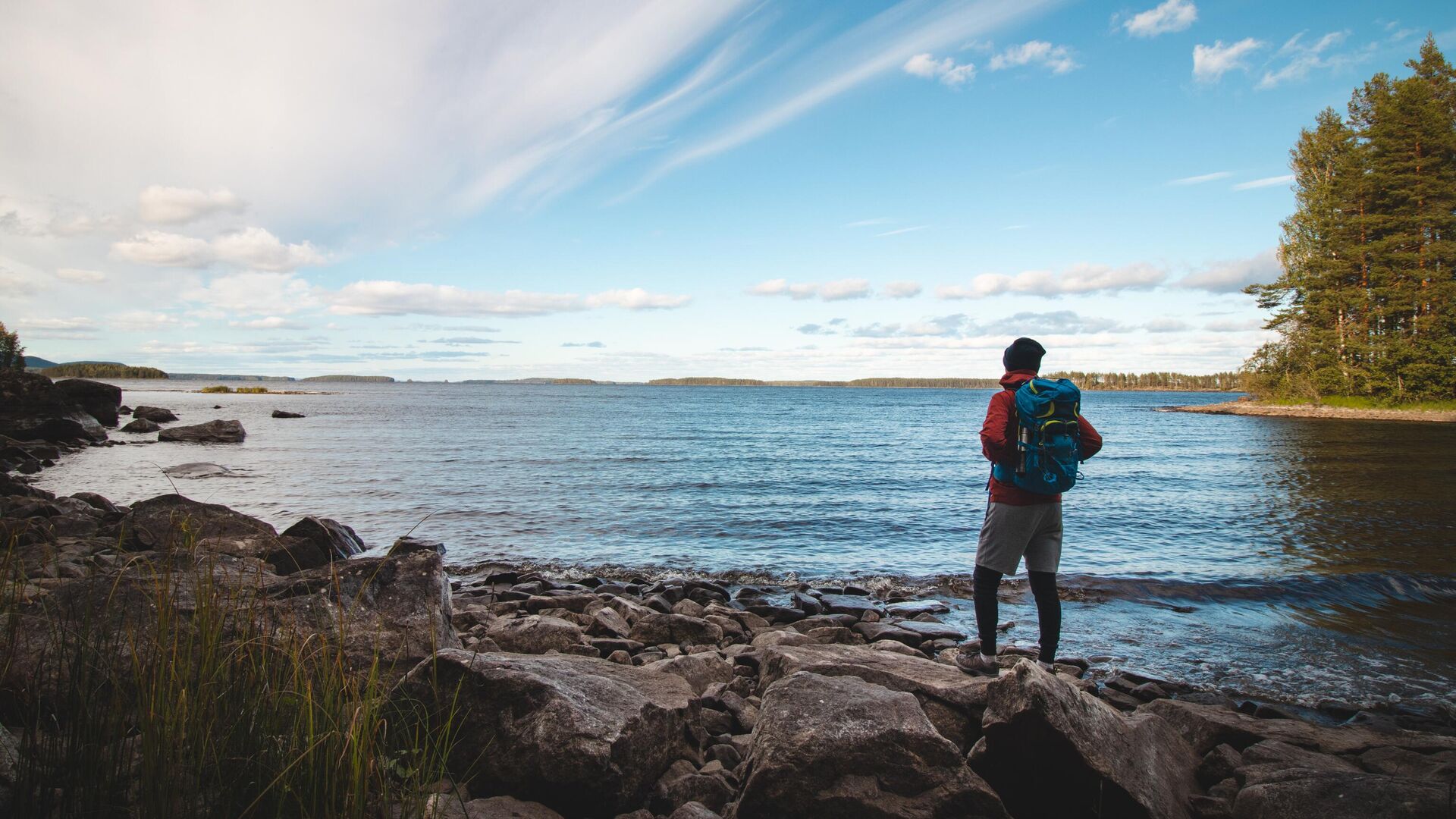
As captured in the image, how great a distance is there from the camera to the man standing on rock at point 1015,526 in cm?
635

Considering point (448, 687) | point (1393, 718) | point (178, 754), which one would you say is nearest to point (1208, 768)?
point (1393, 718)

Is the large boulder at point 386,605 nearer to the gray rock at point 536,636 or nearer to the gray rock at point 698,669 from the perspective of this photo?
the gray rock at point 536,636

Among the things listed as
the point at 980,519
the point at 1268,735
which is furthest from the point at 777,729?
the point at 980,519

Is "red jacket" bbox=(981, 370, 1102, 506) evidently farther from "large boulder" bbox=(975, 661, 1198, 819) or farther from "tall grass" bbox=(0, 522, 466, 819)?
"tall grass" bbox=(0, 522, 466, 819)

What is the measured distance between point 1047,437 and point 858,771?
133 inches

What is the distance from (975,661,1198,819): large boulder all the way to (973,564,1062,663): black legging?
183 centimetres

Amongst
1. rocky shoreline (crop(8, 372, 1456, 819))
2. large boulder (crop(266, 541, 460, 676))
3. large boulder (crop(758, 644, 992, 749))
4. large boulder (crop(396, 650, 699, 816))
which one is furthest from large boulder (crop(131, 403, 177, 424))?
large boulder (crop(758, 644, 992, 749))

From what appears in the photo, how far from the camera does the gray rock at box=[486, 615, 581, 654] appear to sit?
23.5 feet

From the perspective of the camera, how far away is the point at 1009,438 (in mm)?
6320

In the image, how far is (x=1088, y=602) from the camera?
11031 millimetres

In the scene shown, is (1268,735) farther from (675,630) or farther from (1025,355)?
(675,630)

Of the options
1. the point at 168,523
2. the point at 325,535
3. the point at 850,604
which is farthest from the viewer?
the point at 325,535

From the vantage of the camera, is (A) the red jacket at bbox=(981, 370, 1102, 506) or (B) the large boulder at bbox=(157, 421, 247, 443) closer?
(A) the red jacket at bbox=(981, 370, 1102, 506)

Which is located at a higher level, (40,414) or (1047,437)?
(1047,437)
